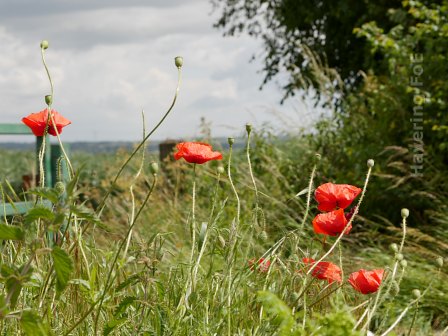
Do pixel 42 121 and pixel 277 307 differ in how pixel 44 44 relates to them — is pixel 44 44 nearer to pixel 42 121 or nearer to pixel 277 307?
pixel 42 121

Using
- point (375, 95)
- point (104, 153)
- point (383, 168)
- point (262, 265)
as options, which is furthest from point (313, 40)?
point (262, 265)

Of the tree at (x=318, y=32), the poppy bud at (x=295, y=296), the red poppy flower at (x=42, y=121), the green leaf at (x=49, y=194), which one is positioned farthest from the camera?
the tree at (x=318, y=32)

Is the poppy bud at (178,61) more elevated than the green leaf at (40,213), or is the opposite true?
the poppy bud at (178,61)

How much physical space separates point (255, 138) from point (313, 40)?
4993mm

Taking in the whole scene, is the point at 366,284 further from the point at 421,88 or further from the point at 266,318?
the point at 421,88

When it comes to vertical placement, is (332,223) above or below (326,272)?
above

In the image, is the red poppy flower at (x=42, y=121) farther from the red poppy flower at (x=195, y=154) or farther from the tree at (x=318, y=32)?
the tree at (x=318, y=32)

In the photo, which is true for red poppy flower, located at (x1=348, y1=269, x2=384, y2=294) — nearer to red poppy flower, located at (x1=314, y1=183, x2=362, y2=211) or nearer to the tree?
red poppy flower, located at (x1=314, y1=183, x2=362, y2=211)

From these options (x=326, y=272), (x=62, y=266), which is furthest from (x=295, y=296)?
(x=62, y=266)

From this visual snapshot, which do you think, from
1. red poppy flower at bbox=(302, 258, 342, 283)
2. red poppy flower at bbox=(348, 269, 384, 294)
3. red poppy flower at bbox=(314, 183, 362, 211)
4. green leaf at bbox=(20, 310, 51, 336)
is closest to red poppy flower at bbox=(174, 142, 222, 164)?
red poppy flower at bbox=(314, 183, 362, 211)

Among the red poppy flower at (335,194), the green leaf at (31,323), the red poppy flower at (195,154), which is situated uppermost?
the red poppy flower at (195,154)

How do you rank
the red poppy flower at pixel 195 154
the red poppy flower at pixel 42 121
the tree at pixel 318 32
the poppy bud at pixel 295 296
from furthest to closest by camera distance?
1. the tree at pixel 318 32
2. the red poppy flower at pixel 42 121
3. the red poppy flower at pixel 195 154
4. the poppy bud at pixel 295 296

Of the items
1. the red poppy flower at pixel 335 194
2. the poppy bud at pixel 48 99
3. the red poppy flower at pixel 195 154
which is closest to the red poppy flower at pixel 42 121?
the poppy bud at pixel 48 99

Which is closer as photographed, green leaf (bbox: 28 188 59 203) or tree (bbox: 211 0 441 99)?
green leaf (bbox: 28 188 59 203)
